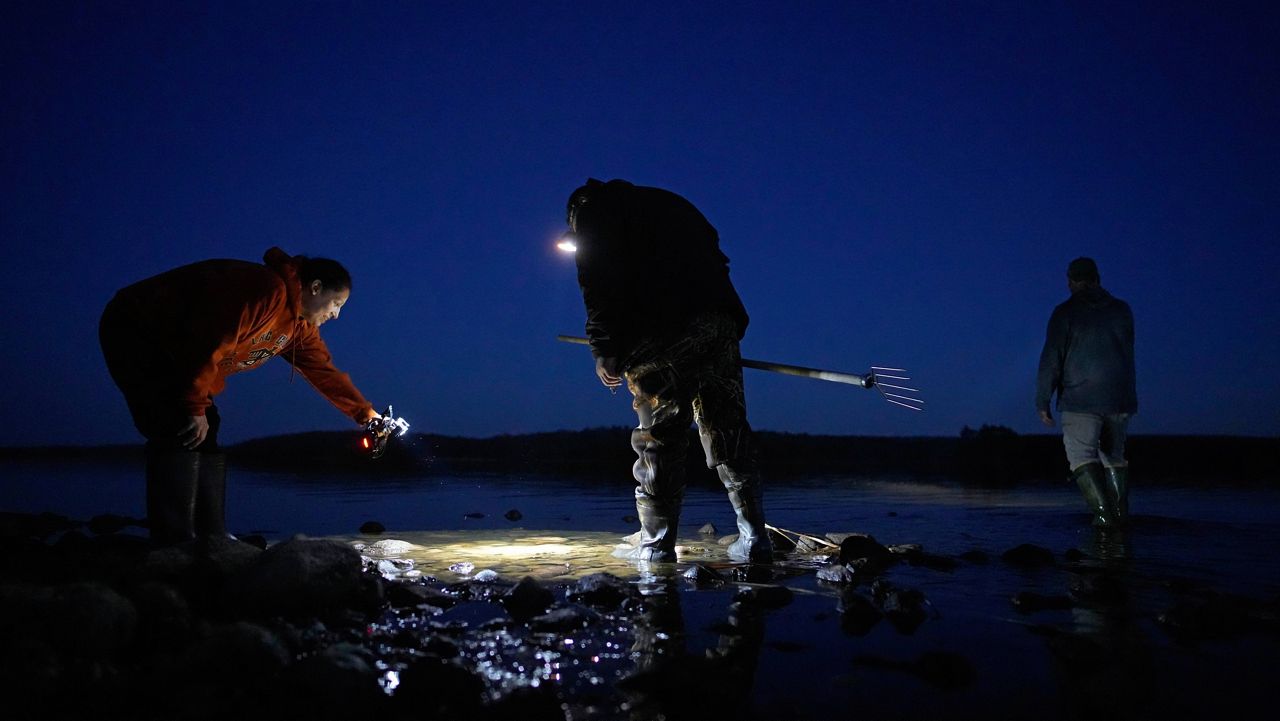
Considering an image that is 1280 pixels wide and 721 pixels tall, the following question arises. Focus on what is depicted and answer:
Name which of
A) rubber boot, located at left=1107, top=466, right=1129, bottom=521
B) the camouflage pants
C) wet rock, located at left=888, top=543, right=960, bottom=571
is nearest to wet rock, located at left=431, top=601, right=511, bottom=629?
the camouflage pants

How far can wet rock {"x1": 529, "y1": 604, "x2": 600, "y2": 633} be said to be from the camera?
2793 mm

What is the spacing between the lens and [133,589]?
2758 millimetres

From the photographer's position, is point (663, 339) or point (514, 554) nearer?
point (663, 339)

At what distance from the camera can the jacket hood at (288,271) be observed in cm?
459

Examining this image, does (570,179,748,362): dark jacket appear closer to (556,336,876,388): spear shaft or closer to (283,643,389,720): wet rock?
(556,336,876,388): spear shaft

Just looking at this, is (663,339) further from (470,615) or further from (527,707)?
(527,707)

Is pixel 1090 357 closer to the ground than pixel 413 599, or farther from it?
farther from it

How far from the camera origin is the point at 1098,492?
6.64 meters

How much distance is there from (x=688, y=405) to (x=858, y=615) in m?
2.02

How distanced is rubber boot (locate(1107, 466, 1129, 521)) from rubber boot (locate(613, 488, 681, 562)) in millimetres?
4497

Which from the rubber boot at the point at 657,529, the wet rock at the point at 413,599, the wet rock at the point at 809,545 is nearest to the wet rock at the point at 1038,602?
the wet rock at the point at 809,545

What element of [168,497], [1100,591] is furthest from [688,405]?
[168,497]

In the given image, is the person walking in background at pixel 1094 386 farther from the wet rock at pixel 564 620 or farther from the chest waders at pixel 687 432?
the wet rock at pixel 564 620

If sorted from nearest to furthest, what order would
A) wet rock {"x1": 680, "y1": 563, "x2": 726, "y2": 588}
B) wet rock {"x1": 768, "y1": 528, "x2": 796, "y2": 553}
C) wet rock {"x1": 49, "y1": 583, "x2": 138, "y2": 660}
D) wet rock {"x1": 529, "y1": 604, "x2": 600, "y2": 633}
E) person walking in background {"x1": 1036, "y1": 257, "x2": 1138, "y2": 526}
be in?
wet rock {"x1": 49, "y1": 583, "x2": 138, "y2": 660} → wet rock {"x1": 529, "y1": 604, "x2": 600, "y2": 633} → wet rock {"x1": 680, "y1": 563, "x2": 726, "y2": 588} → wet rock {"x1": 768, "y1": 528, "x2": 796, "y2": 553} → person walking in background {"x1": 1036, "y1": 257, "x2": 1138, "y2": 526}
